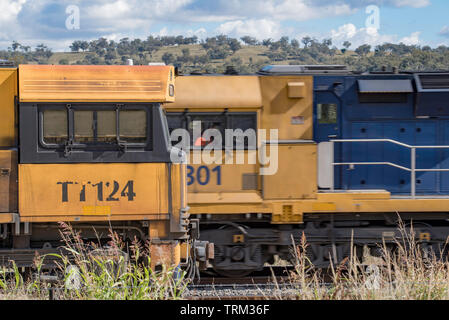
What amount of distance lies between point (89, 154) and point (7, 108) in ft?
4.59

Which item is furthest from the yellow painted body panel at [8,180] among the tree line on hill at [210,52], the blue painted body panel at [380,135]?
the tree line on hill at [210,52]

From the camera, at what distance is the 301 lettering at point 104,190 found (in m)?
8.88

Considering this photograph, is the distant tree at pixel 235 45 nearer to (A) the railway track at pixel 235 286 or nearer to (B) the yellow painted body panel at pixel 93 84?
(A) the railway track at pixel 235 286

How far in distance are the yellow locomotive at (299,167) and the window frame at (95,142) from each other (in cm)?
237

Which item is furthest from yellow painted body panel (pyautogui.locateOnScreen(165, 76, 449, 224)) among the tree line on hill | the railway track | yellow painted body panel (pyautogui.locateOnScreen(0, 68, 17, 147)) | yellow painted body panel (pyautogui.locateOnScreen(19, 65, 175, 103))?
the tree line on hill

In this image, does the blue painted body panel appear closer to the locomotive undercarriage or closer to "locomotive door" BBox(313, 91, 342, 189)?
"locomotive door" BBox(313, 91, 342, 189)

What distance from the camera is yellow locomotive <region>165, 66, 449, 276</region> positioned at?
11320mm

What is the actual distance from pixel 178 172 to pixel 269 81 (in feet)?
11.6

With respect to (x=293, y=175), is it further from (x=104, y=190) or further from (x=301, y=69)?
(x=104, y=190)

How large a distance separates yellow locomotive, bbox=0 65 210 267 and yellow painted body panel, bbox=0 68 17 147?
0.01 meters

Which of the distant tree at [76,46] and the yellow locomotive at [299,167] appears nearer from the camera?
the yellow locomotive at [299,167]
